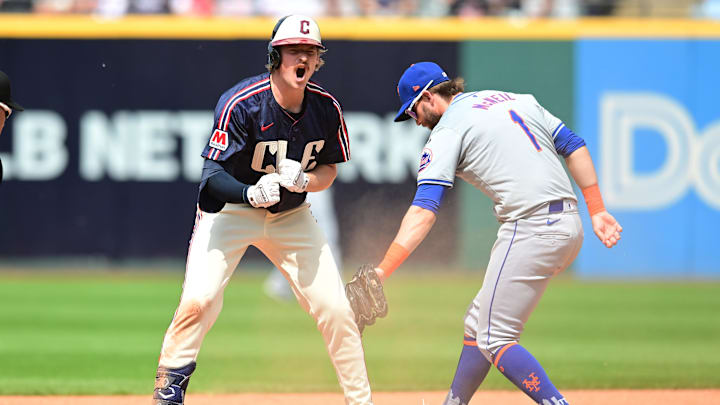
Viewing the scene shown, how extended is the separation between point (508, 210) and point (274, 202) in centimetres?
117

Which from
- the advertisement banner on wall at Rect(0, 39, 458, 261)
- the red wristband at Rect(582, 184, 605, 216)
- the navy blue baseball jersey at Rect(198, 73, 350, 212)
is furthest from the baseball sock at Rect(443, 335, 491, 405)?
the advertisement banner on wall at Rect(0, 39, 458, 261)

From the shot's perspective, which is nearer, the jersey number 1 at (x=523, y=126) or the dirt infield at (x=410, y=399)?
A: the jersey number 1 at (x=523, y=126)

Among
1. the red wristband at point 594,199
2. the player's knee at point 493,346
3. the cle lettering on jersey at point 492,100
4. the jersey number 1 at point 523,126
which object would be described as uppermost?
the cle lettering on jersey at point 492,100

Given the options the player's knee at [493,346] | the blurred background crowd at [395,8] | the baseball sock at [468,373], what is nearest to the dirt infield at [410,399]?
the baseball sock at [468,373]

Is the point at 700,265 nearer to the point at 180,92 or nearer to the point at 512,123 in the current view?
the point at 180,92

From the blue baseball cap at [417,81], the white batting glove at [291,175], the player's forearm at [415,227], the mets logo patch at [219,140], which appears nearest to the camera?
the player's forearm at [415,227]

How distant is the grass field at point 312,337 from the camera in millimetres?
7246

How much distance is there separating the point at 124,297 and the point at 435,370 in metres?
5.03

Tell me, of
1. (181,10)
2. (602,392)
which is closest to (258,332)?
(602,392)

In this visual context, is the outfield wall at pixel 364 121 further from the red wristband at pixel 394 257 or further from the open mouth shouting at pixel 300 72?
the red wristband at pixel 394 257

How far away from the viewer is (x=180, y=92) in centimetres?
1364

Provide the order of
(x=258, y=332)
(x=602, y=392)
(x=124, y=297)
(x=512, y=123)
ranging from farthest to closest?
1. (x=124, y=297)
2. (x=258, y=332)
3. (x=602, y=392)
4. (x=512, y=123)

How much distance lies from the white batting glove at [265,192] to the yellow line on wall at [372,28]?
9.01 m

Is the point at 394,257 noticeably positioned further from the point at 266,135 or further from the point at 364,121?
the point at 364,121
